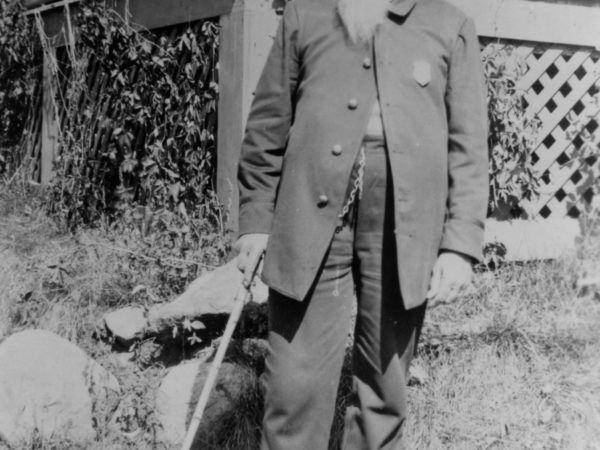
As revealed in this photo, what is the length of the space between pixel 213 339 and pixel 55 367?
74cm

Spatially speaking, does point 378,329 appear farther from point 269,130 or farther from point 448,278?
point 269,130

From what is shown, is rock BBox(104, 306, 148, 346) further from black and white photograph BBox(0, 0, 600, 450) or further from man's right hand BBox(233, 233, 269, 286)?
man's right hand BBox(233, 233, 269, 286)

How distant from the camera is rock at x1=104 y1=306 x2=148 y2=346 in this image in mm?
3814

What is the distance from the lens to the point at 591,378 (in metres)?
3.58

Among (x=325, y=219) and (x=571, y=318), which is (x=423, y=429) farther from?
(x=325, y=219)

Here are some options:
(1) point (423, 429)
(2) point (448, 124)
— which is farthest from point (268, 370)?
(1) point (423, 429)

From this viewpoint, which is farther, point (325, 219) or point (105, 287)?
point (105, 287)

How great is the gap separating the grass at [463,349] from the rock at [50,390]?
77mm

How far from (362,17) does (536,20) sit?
10.0 feet

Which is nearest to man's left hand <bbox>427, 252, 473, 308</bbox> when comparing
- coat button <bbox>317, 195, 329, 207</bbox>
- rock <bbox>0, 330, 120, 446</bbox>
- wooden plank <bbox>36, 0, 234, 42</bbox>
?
coat button <bbox>317, 195, 329, 207</bbox>

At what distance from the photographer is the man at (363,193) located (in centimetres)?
233

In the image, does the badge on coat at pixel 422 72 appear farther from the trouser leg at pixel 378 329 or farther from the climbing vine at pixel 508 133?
the climbing vine at pixel 508 133

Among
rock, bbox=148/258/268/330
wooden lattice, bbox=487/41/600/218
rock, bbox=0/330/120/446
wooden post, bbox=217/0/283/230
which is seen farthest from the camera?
wooden lattice, bbox=487/41/600/218

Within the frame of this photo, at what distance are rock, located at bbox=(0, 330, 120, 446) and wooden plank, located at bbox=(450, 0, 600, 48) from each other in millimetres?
3072
